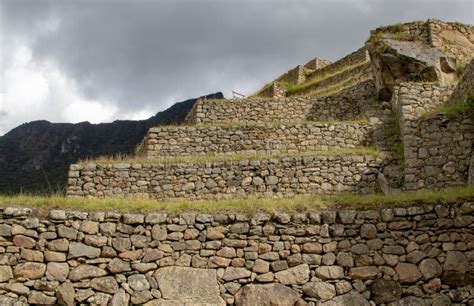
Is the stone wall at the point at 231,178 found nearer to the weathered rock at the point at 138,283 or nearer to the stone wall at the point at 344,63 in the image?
the weathered rock at the point at 138,283

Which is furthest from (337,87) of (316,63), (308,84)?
(316,63)

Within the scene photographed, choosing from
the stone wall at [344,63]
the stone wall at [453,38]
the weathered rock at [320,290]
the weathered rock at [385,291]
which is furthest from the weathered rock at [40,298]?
the stone wall at [344,63]

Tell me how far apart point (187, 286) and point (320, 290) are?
7.30 feet

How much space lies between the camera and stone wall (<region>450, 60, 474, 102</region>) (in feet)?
49.2

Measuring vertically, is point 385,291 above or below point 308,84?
below

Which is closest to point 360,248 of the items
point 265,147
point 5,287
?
point 5,287

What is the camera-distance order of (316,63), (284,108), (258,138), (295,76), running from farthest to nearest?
(316,63) → (295,76) → (284,108) → (258,138)

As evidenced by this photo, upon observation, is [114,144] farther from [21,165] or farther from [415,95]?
[415,95]

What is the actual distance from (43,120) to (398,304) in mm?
36662

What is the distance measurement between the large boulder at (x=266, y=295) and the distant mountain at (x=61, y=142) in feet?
82.3

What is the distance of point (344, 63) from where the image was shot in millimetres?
29625

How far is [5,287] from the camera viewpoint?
25.8 feet

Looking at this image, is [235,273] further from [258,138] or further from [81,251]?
→ [258,138]

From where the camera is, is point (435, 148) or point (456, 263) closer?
point (456, 263)
